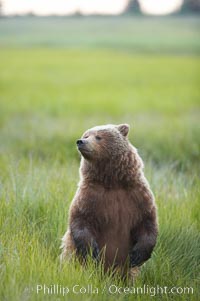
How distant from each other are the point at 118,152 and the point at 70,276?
2.48 ft

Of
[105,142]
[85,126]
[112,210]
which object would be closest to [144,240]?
[112,210]

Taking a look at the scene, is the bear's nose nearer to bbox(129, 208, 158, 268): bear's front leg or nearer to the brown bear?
the brown bear

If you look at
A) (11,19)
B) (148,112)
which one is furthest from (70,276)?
(11,19)

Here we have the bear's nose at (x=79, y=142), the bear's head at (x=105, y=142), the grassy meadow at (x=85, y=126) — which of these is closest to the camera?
the bear's nose at (x=79, y=142)

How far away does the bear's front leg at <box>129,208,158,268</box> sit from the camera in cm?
367

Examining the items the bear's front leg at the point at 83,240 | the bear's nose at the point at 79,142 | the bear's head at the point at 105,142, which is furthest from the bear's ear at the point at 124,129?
the bear's front leg at the point at 83,240

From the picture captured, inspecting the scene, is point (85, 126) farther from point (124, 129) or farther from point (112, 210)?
point (112, 210)

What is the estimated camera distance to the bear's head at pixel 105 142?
143 inches

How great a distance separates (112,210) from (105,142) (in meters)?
0.38

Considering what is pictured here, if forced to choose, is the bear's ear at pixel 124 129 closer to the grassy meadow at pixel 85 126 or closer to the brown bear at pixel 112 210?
the brown bear at pixel 112 210

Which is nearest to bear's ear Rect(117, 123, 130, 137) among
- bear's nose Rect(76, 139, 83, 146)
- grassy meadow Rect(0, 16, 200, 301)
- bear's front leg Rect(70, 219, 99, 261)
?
bear's nose Rect(76, 139, 83, 146)

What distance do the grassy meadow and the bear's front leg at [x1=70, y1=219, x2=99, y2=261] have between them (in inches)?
3.9

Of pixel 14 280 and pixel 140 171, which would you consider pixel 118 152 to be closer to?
pixel 140 171

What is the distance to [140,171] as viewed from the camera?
3.77 meters
